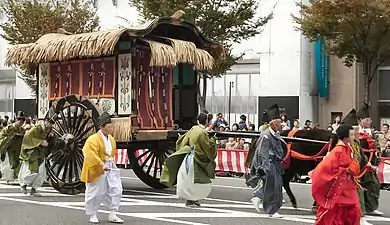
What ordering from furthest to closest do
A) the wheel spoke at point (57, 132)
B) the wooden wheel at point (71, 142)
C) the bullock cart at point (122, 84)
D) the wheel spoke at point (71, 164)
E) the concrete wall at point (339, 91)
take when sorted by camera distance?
the concrete wall at point (339, 91)
the wheel spoke at point (57, 132)
the wheel spoke at point (71, 164)
the wooden wheel at point (71, 142)
the bullock cart at point (122, 84)

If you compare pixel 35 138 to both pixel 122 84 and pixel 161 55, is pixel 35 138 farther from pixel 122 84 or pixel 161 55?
pixel 161 55

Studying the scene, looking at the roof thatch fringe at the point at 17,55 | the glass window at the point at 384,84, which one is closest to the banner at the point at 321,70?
the glass window at the point at 384,84

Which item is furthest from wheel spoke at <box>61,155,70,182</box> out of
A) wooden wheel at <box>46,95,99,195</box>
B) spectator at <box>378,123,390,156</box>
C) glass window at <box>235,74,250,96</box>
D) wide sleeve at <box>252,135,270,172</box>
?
glass window at <box>235,74,250,96</box>

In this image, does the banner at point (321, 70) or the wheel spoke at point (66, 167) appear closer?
the wheel spoke at point (66, 167)

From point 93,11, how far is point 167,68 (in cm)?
1675

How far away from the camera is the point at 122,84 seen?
1432 cm

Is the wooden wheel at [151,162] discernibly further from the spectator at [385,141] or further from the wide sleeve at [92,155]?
the spectator at [385,141]

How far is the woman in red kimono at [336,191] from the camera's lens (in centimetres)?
805

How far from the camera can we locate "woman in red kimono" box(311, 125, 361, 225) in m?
8.05

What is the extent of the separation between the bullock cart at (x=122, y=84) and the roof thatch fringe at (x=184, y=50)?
0.06ft

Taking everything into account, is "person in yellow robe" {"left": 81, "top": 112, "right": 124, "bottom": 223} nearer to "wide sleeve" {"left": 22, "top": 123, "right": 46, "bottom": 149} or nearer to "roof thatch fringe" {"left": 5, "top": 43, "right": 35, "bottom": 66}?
"wide sleeve" {"left": 22, "top": 123, "right": 46, "bottom": 149}

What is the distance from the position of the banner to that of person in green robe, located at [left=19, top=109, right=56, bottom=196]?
14301mm

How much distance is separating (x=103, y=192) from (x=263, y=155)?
2663mm

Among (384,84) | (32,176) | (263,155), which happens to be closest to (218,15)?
(384,84)
